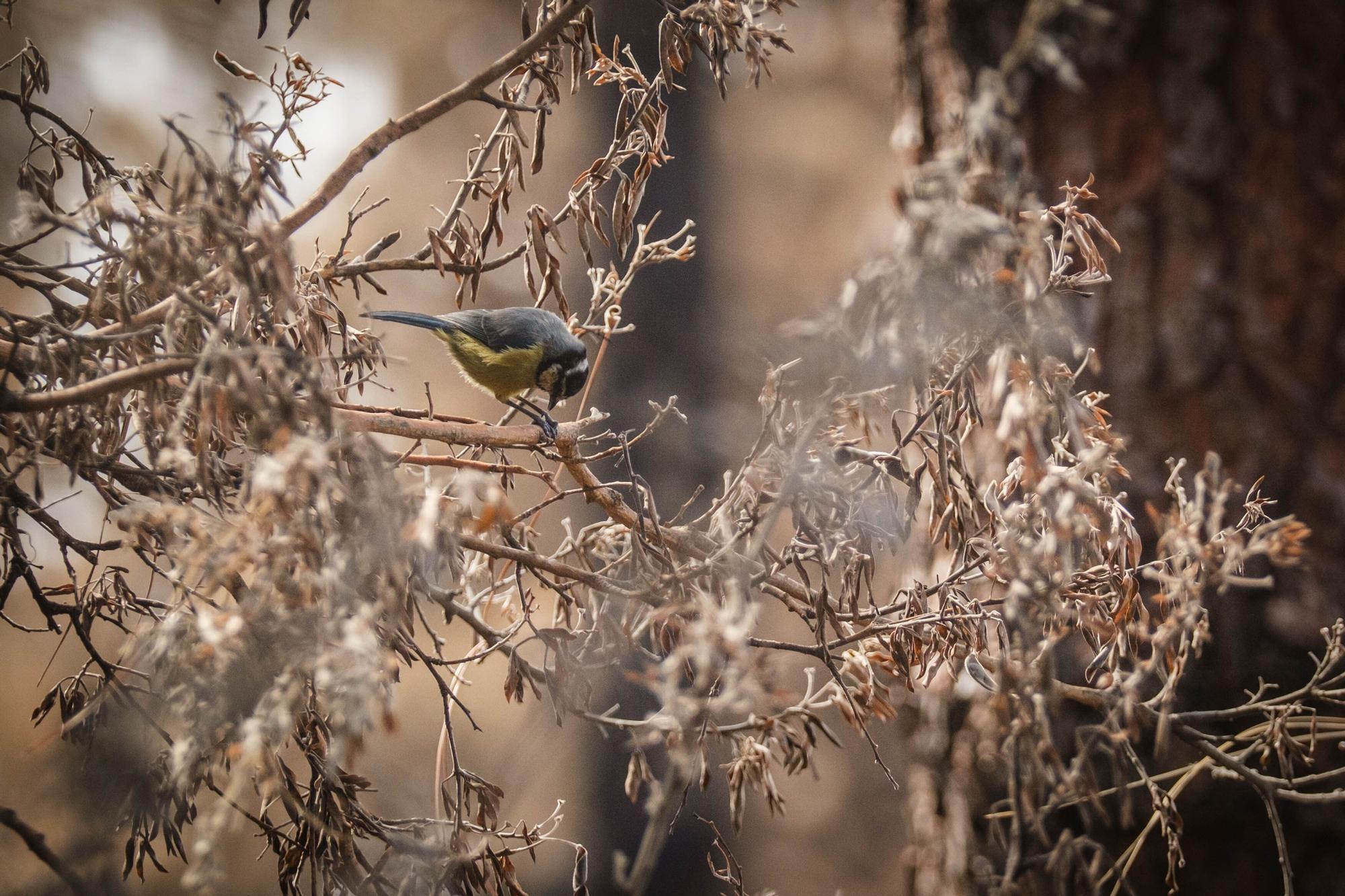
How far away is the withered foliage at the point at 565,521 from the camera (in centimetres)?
58

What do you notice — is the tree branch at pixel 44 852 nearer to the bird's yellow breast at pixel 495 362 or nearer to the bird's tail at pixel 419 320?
the bird's tail at pixel 419 320

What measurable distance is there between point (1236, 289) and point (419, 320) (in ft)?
4.81

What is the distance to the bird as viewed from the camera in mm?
1435

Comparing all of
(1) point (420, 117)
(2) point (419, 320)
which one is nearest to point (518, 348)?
(2) point (419, 320)

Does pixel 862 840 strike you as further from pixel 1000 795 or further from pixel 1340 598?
pixel 1340 598

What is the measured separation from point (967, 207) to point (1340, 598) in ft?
4.70

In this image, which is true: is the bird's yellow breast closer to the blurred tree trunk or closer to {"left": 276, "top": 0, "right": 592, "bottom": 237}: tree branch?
{"left": 276, "top": 0, "right": 592, "bottom": 237}: tree branch

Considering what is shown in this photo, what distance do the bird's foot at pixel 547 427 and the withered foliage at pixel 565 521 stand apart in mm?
38

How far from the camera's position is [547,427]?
1275 millimetres

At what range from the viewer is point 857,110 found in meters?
3.98

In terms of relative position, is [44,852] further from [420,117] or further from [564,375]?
[564,375]

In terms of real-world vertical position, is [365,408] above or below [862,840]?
above

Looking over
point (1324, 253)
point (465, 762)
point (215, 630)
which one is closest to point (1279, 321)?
point (1324, 253)

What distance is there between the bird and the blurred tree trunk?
A: 0.83 meters
